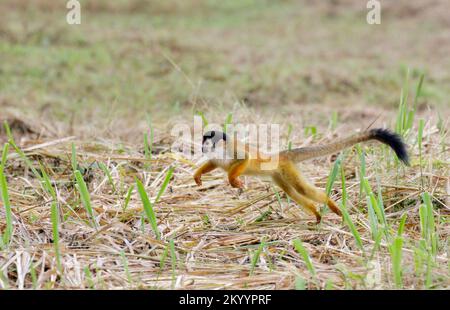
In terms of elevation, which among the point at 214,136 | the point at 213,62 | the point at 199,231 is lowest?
the point at 199,231

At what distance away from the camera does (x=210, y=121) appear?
18.9 ft

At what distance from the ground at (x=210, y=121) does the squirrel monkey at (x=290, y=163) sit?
0.44 feet

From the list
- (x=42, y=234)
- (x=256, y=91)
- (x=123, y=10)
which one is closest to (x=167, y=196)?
(x=42, y=234)

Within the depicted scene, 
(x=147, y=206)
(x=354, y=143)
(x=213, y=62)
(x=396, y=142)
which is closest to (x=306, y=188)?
(x=354, y=143)

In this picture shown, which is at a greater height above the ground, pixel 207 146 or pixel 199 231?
pixel 207 146

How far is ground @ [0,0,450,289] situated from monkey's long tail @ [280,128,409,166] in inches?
4.5

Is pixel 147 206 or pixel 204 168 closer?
pixel 147 206

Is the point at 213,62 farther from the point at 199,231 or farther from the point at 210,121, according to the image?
the point at 199,231

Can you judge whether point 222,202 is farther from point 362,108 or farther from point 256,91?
point 256,91

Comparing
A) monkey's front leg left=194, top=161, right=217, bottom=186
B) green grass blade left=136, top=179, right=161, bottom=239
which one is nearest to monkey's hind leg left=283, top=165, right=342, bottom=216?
monkey's front leg left=194, top=161, right=217, bottom=186

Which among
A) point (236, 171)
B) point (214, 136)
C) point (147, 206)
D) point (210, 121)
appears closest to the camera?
point (147, 206)

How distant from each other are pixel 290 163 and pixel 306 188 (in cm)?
17

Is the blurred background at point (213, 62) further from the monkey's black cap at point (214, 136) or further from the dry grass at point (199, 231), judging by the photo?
the monkey's black cap at point (214, 136)

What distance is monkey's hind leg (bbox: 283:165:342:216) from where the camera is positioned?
385 cm
